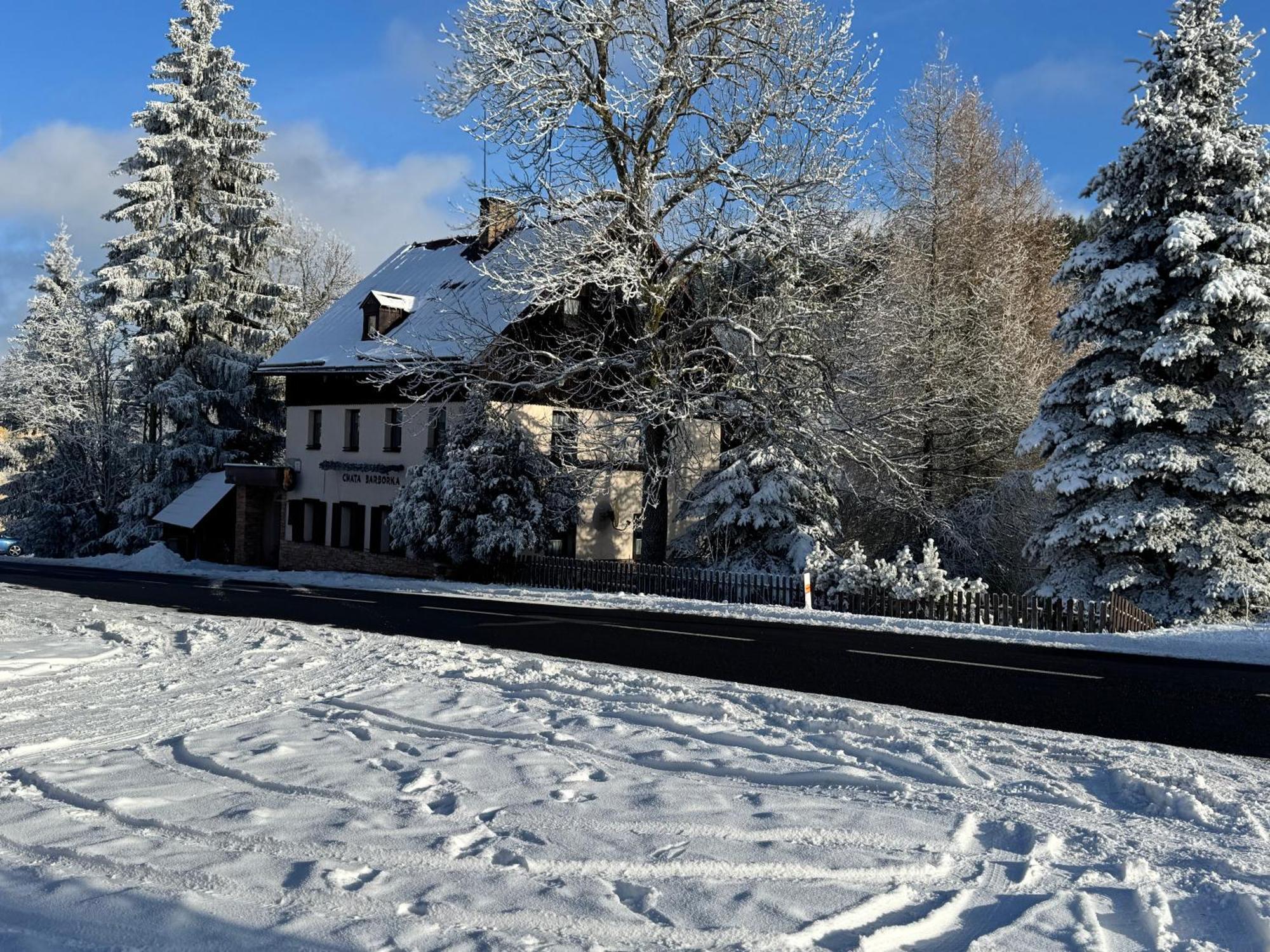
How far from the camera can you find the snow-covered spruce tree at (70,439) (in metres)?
46.4

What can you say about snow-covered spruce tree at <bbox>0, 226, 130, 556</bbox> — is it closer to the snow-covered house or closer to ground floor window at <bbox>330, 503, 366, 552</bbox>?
the snow-covered house

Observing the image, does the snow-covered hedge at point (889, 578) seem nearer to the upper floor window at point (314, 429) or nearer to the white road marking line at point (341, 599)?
the white road marking line at point (341, 599)

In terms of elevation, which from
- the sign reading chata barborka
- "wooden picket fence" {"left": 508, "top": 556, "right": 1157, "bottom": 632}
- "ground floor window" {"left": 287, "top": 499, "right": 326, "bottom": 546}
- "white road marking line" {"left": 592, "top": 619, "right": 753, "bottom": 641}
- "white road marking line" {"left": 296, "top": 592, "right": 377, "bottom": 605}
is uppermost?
the sign reading chata barborka

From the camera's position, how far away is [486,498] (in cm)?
2906

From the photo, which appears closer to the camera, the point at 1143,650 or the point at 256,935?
the point at 256,935

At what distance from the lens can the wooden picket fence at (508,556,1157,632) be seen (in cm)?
1833

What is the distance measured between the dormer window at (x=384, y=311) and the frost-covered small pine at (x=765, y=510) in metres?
13.6

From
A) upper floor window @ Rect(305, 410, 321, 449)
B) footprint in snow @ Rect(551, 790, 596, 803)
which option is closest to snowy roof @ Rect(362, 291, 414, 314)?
upper floor window @ Rect(305, 410, 321, 449)

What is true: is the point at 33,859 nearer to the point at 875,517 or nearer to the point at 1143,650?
the point at 1143,650

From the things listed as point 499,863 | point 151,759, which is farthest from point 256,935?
point 151,759

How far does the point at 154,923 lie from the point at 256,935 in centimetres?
49

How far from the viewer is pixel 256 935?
4.34 metres

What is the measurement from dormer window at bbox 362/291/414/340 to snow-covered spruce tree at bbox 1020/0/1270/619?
2264cm

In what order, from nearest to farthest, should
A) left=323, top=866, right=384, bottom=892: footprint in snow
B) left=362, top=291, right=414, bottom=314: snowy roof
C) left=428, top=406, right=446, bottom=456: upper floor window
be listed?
left=323, top=866, right=384, bottom=892: footprint in snow → left=428, top=406, right=446, bottom=456: upper floor window → left=362, top=291, right=414, bottom=314: snowy roof
